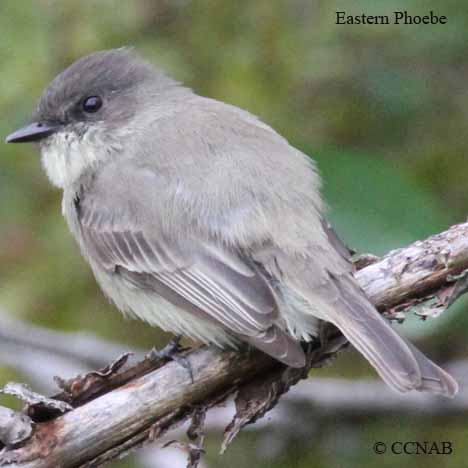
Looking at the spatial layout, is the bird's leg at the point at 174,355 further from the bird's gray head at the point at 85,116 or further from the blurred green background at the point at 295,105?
the blurred green background at the point at 295,105

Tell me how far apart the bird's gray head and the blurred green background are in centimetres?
37

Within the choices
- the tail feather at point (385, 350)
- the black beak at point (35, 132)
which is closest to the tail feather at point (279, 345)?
the tail feather at point (385, 350)

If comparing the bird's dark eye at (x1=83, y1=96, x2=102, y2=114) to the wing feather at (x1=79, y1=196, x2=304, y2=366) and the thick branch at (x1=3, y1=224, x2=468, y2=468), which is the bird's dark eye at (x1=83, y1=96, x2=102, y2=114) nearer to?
the wing feather at (x1=79, y1=196, x2=304, y2=366)

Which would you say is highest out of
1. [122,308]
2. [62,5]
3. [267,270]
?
[62,5]

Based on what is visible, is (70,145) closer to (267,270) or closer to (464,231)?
(267,270)

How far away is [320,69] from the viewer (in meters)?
5.14

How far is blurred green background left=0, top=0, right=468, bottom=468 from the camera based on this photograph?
5.00 metres

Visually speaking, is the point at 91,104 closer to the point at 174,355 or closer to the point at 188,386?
the point at 174,355

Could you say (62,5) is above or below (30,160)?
above

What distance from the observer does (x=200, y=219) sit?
401 centimetres

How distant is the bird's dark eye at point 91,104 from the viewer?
4699 millimetres

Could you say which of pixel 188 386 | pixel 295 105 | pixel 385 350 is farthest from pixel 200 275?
pixel 295 105

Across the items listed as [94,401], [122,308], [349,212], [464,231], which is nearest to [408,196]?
[349,212]

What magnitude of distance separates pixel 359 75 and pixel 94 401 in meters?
2.65
